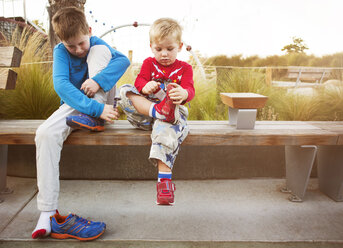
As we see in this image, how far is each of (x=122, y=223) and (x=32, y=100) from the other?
71.5 inches

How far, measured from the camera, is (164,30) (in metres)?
1.80

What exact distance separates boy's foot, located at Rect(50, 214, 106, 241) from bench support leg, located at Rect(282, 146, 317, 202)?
155 centimetres

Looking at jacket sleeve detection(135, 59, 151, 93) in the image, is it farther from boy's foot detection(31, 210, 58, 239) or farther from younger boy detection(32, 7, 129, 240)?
boy's foot detection(31, 210, 58, 239)

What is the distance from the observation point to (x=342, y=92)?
12.9 ft

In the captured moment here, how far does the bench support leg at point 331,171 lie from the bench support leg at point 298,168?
0.79 feet

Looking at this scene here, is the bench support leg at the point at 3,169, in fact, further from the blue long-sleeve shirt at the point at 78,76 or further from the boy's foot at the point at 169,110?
the boy's foot at the point at 169,110

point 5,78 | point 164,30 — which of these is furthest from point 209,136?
point 5,78

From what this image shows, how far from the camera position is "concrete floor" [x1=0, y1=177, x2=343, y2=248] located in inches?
71.2

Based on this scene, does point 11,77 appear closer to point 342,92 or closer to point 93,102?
point 93,102

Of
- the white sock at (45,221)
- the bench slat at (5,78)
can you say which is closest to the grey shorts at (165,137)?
the white sock at (45,221)

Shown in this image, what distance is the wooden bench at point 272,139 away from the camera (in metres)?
1.88

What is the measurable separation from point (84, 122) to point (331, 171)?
6.47ft

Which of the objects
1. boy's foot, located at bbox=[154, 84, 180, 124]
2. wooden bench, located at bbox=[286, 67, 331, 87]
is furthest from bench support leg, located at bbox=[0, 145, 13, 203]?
wooden bench, located at bbox=[286, 67, 331, 87]

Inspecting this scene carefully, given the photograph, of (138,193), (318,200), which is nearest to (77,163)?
(138,193)
